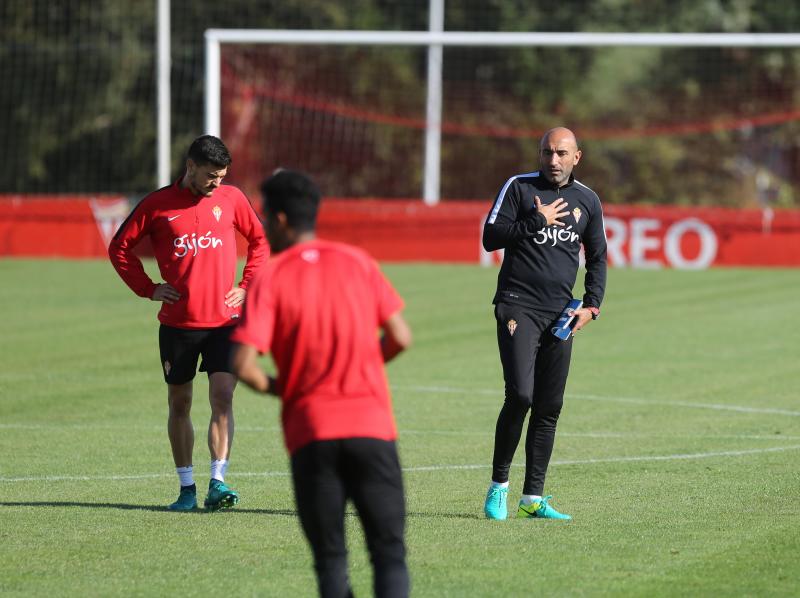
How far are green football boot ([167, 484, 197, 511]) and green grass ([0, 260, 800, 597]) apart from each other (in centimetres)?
20

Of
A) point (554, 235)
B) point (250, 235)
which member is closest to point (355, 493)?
point (554, 235)

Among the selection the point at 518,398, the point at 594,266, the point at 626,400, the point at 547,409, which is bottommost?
the point at 626,400

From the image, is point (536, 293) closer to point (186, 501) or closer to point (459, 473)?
point (459, 473)

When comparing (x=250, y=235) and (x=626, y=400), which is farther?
(x=626, y=400)

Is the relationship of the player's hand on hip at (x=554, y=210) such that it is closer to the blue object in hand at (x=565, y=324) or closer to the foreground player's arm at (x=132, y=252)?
the blue object in hand at (x=565, y=324)

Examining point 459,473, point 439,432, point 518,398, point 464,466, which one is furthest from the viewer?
point 439,432

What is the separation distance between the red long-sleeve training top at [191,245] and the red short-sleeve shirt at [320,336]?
364cm

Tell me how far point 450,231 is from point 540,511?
21.9 m

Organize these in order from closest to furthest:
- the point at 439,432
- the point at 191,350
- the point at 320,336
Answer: the point at 320,336
the point at 191,350
the point at 439,432

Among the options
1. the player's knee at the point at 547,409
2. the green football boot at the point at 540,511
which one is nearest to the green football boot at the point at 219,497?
the green football boot at the point at 540,511

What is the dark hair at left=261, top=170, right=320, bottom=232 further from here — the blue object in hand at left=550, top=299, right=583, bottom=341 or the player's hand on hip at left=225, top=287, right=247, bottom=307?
the player's hand on hip at left=225, top=287, right=247, bottom=307

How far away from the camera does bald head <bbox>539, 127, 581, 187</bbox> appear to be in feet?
28.2

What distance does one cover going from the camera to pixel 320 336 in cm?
553

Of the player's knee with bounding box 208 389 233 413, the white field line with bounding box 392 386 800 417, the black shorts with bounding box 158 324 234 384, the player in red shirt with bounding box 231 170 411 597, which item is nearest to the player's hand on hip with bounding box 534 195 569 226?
the black shorts with bounding box 158 324 234 384
